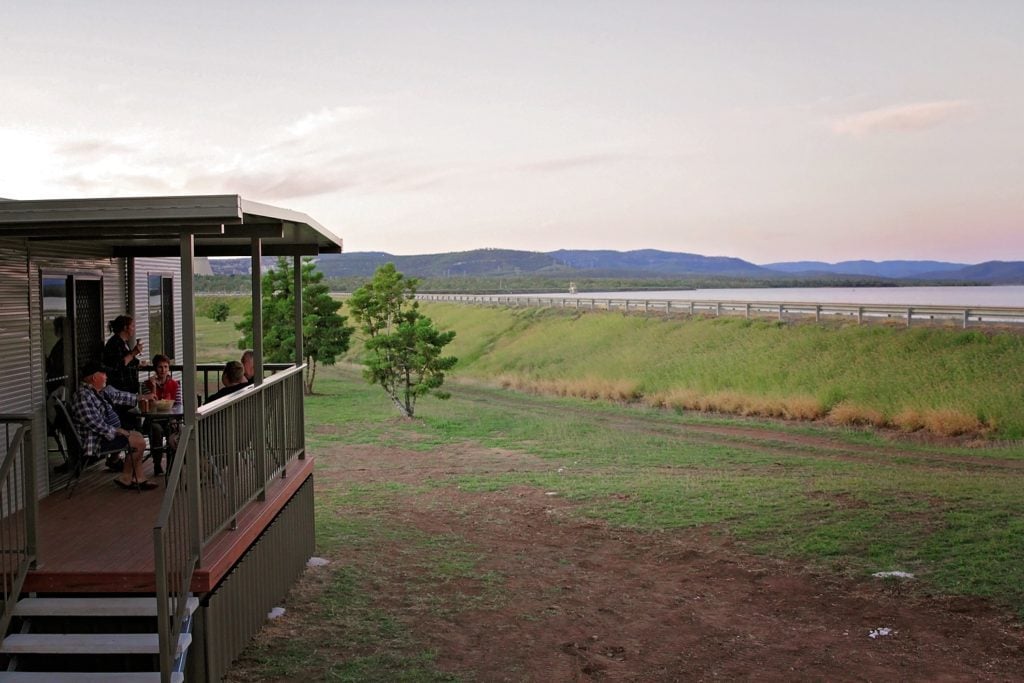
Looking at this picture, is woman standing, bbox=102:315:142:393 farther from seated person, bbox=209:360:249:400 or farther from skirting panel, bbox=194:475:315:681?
skirting panel, bbox=194:475:315:681

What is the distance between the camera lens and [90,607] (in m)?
6.04

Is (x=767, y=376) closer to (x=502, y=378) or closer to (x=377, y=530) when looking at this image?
(x=502, y=378)

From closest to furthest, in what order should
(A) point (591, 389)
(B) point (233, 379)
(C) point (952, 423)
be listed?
(B) point (233, 379), (C) point (952, 423), (A) point (591, 389)

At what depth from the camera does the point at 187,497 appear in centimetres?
667

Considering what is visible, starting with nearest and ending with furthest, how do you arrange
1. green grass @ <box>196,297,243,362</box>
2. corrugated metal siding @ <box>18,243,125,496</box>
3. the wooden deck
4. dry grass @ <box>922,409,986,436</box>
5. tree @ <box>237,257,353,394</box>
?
the wooden deck < corrugated metal siding @ <box>18,243,125,496</box> < dry grass @ <box>922,409,986,436</box> < tree @ <box>237,257,353,394</box> < green grass @ <box>196,297,243,362</box>

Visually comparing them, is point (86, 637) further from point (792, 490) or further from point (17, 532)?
point (792, 490)

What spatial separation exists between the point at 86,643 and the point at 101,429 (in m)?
3.12

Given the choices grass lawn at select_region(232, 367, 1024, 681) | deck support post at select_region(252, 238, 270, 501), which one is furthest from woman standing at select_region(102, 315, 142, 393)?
grass lawn at select_region(232, 367, 1024, 681)

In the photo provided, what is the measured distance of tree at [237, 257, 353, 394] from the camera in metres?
30.0

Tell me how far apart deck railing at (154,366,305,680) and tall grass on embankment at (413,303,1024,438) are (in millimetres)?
18410

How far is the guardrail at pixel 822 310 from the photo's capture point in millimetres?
31355

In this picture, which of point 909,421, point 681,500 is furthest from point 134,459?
point 909,421

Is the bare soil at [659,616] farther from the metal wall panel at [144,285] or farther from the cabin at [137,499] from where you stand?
the metal wall panel at [144,285]

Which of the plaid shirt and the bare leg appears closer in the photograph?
the plaid shirt
